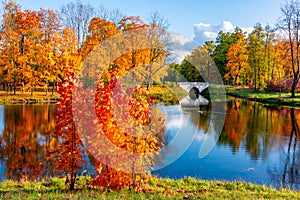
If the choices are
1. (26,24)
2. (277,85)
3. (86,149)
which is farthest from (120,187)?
(277,85)

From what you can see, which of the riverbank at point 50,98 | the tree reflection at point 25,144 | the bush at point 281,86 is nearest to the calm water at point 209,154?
the tree reflection at point 25,144

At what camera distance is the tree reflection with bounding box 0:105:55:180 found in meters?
9.14

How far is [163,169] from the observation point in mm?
9656

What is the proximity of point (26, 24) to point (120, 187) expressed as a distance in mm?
30169

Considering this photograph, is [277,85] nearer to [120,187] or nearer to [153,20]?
[153,20]

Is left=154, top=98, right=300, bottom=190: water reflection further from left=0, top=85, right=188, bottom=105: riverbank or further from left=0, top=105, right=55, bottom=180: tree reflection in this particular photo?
left=0, top=85, right=188, bottom=105: riverbank

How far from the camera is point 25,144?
12.2m

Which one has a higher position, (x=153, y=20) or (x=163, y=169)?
(x=153, y=20)

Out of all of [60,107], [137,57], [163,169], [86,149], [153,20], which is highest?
[153,20]

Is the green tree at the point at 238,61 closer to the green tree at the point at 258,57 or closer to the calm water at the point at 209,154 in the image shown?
the green tree at the point at 258,57

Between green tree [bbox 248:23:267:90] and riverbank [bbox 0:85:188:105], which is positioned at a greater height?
green tree [bbox 248:23:267:90]

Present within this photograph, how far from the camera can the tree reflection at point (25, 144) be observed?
9.14 metres

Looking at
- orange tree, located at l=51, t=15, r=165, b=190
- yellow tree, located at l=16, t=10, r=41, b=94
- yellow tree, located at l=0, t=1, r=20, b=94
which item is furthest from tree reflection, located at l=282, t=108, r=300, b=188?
yellow tree, located at l=0, t=1, r=20, b=94

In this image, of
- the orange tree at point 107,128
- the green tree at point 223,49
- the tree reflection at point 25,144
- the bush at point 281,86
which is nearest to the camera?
the orange tree at point 107,128
